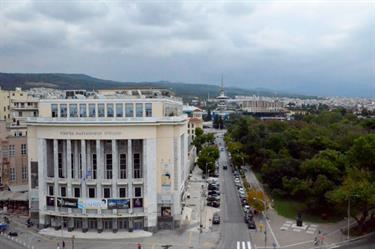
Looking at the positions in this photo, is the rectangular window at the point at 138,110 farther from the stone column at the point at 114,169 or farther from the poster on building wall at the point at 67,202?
the poster on building wall at the point at 67,202

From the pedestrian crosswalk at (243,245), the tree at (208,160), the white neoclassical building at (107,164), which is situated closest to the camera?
the pedestrian crosswalk at (243,245)

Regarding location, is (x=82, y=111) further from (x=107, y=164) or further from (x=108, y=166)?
(x=108, y=166)

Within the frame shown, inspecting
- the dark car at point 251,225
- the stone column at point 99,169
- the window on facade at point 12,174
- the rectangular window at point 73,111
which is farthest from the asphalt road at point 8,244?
the dark car at point 251,225

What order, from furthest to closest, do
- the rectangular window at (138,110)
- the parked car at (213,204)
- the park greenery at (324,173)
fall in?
the parked car at (213,204) → the rectangular window at (138,110) → the park greenery at (324,173)

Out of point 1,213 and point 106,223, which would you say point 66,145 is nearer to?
point 106,223

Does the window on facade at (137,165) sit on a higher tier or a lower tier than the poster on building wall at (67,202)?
higher

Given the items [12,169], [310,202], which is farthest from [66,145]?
[310,202]
